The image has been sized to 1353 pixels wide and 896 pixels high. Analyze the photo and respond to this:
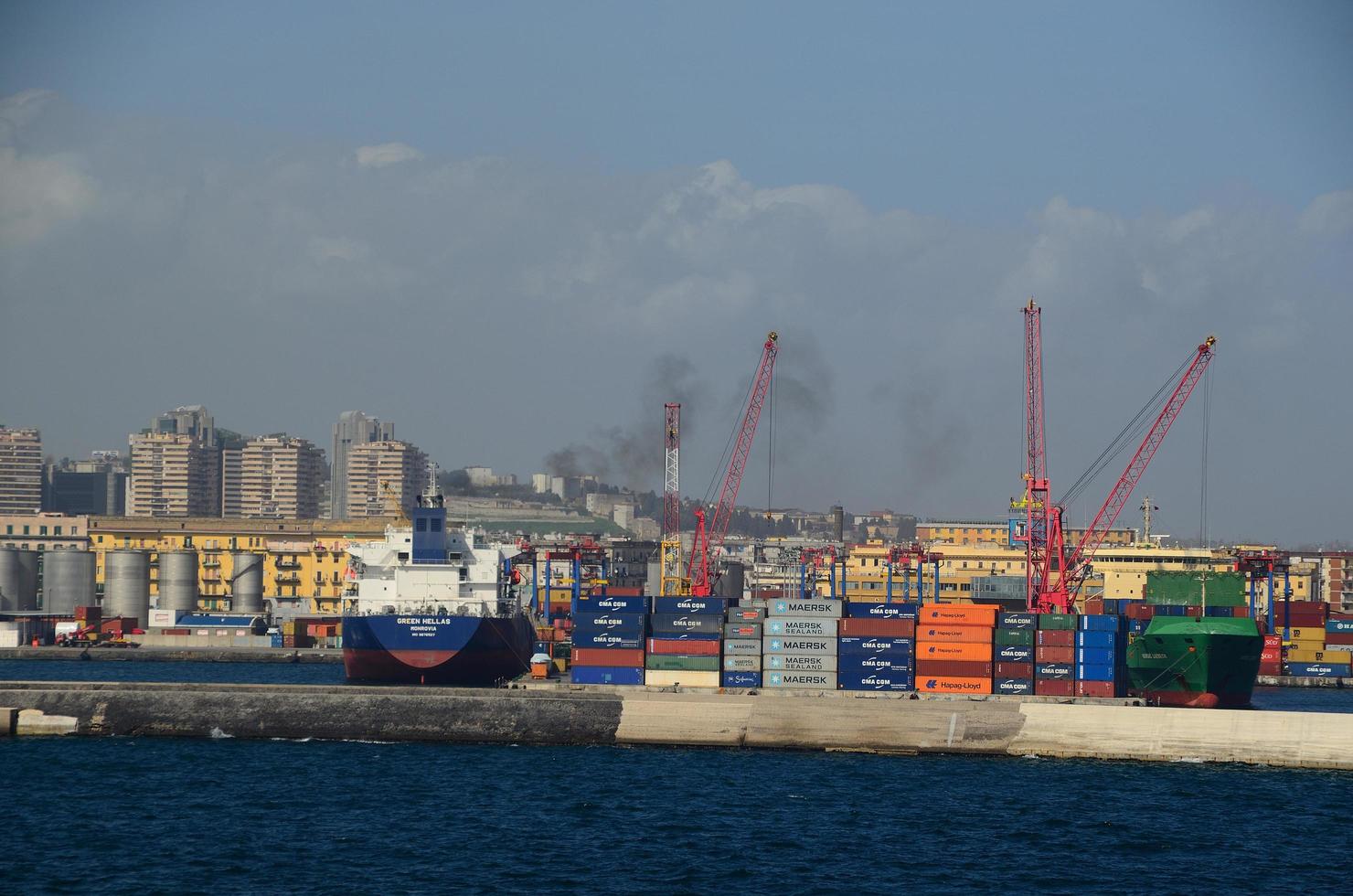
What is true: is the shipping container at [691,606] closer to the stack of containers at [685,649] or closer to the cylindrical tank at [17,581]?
the stack of containers at [685,649]

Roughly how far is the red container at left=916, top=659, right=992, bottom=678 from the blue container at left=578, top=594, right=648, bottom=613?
1211 centimetres

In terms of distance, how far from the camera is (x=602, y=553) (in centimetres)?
11981

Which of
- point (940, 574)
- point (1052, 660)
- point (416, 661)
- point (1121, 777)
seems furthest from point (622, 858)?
point (940, 574)

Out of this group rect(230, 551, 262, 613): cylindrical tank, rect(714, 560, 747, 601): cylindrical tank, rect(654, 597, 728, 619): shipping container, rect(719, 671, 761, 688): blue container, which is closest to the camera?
rect(719, 671, 761, 688): blue container

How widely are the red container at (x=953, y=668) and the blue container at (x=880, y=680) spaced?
0.63m

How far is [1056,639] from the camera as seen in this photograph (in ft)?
222

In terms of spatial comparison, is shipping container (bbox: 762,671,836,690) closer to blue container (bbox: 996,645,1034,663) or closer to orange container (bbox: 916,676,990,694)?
orange container (bbox: 916,676,990,694)

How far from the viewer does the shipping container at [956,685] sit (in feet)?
223

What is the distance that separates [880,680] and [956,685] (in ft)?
10.2

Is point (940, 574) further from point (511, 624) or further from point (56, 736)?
point (56, 736)

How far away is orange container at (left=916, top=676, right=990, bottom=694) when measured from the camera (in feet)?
223

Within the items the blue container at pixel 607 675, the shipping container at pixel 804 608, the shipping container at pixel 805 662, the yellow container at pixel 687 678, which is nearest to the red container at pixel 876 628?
the shipping container at pixel 804 608

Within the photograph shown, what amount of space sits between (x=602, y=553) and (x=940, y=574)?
7130 cm

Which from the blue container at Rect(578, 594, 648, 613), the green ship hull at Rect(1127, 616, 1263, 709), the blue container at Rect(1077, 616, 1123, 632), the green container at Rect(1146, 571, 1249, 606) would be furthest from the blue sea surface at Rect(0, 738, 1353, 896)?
the green container at Rect(1146, 571, 1249, 606)
